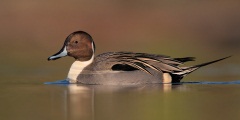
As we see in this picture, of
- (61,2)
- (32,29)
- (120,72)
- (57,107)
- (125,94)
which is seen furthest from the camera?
(61,2)

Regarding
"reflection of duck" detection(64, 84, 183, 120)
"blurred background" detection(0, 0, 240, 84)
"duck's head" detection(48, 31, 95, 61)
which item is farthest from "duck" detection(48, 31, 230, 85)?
"blurred background" detection(0, 0, 240, 84)

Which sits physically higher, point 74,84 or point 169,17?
point 169,17

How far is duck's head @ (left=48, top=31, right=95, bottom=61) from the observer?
14.5 meters

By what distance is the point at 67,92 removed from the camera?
1308 centimetres

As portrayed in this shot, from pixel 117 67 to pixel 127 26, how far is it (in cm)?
959

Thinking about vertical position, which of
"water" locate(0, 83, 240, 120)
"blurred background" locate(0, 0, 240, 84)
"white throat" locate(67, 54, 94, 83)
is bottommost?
"water" locate(0, 83, 240, 120)

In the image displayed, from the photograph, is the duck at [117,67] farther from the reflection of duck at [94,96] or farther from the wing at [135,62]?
the reflection of duck at [94,96]

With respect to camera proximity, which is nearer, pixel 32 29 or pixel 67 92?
pixel 67 92

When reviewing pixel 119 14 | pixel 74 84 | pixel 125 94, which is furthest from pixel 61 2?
pixel 125 94

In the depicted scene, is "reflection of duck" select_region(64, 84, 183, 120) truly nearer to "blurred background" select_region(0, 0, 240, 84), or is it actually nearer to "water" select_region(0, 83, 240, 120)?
"water" select_region(0, 83, 240, 120)

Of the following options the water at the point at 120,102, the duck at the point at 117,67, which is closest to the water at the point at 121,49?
the water at the point at 120,102

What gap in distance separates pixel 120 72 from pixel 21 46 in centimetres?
757

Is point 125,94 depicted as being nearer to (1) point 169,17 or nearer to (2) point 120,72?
(2) point 120,72

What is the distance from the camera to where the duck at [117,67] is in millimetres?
14039
